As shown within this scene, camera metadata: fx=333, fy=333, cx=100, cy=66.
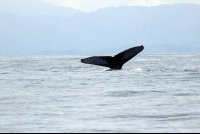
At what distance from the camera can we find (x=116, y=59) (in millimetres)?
20469

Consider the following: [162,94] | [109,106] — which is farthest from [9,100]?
[162,94]

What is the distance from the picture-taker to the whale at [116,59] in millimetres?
18625

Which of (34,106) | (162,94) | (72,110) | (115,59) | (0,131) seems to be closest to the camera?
(0,131)

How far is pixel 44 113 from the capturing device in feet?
29.1

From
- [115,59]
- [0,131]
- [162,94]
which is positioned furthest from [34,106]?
[115,59]

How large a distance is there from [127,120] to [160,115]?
1.01 meters

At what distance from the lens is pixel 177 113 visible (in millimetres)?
8602

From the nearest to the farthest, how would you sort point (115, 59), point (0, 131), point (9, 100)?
point (0, 131)
point (9, 100)
point (115, 59)

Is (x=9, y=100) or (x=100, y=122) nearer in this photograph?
(x=100, y=122)

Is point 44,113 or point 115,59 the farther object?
point 115,59

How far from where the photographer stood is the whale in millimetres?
18625

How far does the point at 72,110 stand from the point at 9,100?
320 centimetres

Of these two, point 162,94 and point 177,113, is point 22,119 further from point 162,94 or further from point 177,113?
point 162,94

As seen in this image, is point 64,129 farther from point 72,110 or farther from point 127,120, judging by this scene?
point 72,110
